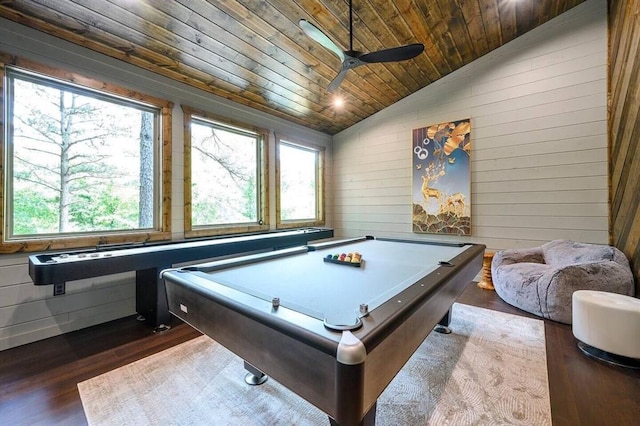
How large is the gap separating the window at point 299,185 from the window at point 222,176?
1.22 ft

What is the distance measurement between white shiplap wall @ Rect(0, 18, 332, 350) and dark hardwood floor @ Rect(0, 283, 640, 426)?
0.14 m

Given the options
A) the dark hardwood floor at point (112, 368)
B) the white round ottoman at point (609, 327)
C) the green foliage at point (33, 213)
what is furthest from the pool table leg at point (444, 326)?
the green foliage at point (33, 213)

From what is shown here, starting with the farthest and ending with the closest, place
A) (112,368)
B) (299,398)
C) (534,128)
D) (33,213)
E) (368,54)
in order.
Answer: (534,128)
(33,213)
(368,54)
(112,368)
(299,398)

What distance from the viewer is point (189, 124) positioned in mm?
3428

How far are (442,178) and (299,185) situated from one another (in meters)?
2.44

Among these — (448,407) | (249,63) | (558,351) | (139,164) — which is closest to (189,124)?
(139,164)

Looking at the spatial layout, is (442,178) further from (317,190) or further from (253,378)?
(253,378)

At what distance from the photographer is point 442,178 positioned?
4297 mm

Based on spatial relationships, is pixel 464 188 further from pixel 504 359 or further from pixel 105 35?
pixel 105 35

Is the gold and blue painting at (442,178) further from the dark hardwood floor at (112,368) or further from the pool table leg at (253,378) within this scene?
the pool table leg at (253,378)

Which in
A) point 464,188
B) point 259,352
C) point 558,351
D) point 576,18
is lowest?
point 558,351

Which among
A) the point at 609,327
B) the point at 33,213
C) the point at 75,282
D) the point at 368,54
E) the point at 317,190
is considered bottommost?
the point at 609,327

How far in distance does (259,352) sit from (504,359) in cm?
197

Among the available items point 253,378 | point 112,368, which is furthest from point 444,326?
point 112,368
